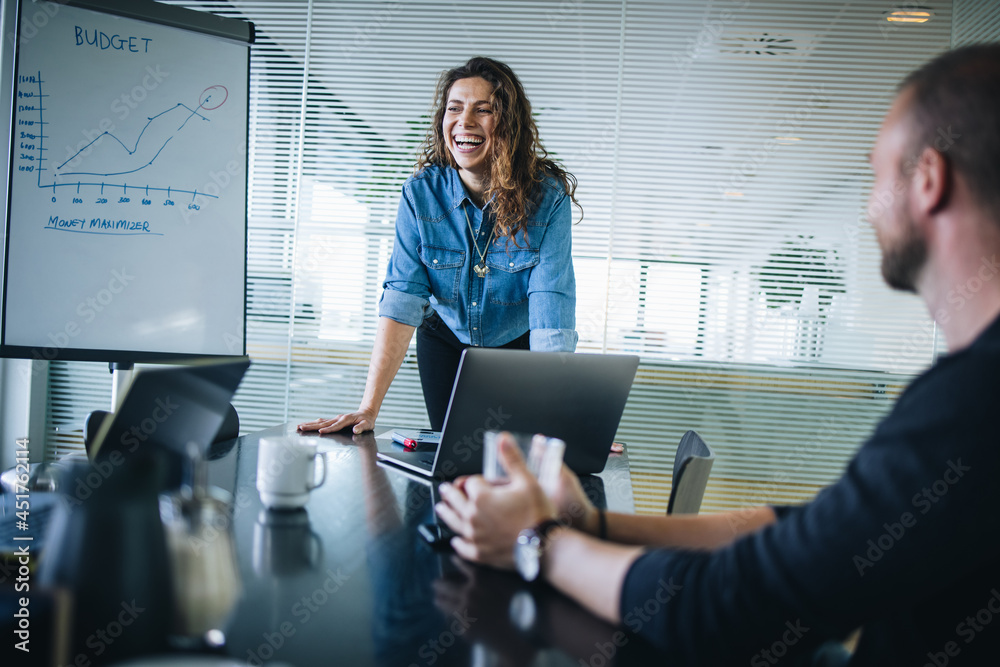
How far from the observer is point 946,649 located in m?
0.67

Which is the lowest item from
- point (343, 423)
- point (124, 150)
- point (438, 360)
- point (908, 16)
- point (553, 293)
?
point (343, 423)

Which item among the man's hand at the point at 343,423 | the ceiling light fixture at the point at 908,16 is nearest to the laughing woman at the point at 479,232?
the man's hand at the point at 343,423

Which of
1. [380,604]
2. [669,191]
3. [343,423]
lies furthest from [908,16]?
[380,604]

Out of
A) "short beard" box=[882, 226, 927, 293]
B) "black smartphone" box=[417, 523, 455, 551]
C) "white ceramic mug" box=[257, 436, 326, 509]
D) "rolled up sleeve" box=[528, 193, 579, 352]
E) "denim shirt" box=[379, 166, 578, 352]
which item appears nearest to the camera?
"short beard" box=[882, 226, 927, 293]

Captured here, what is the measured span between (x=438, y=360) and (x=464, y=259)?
368mm

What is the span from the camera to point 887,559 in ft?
2.07

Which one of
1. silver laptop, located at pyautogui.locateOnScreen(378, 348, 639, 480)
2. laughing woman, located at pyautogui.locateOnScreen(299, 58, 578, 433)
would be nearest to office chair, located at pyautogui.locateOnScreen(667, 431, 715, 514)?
A: silver laptop, located at pyautogui.locateOnScreen(378, 348, 639, 480)

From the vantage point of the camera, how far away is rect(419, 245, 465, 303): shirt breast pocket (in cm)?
206

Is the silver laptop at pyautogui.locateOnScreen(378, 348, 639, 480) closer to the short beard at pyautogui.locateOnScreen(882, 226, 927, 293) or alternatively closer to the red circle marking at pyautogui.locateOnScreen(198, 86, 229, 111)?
the short beard at pyautogui.locateOnScreen(882, 226, 927, 293)

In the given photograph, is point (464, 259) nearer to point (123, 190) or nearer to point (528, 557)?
point (123, 190)

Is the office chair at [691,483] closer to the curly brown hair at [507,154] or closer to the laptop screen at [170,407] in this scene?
the laptop screen at [170,407]

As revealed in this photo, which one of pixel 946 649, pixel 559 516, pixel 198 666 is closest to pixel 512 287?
pixel 559 516

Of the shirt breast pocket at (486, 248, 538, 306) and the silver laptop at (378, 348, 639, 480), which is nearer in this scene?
the silver laptop at (378, 348, 639, 480)

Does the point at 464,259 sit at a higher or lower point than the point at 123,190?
lower
